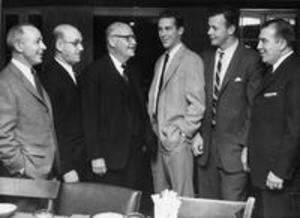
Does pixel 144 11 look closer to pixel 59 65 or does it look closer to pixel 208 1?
pixel 208 1

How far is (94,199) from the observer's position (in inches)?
118

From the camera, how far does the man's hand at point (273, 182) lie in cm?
372

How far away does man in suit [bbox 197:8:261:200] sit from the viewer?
13.3ft

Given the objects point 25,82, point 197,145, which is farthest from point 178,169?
point 25,82

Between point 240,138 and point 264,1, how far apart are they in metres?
1.77

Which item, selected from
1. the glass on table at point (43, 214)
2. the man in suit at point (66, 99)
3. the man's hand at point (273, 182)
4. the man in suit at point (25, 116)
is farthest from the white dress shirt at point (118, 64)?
the glass on table at point (43, 214)

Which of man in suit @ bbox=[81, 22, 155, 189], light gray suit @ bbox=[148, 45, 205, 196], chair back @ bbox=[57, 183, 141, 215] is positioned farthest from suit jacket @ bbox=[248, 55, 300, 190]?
chair back @ bbox=[57, 183, 141, 215]

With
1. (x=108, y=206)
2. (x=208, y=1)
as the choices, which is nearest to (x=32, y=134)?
(x=108, y=206)

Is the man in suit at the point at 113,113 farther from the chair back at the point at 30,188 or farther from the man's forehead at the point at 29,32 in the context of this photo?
the chair back at the point at 30,188

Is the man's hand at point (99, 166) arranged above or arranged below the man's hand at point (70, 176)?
above

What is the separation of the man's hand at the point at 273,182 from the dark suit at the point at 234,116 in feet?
1.08

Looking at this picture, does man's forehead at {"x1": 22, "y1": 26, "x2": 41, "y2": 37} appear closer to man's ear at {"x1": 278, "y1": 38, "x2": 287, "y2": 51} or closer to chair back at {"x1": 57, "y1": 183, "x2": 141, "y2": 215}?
chair back at {"x1": 57, "y1": 183, "x2": 141, "y2": 215}

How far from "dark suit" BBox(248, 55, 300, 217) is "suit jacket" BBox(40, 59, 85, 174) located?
49.0 inches

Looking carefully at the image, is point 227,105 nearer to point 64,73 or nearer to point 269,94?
point 269,94
